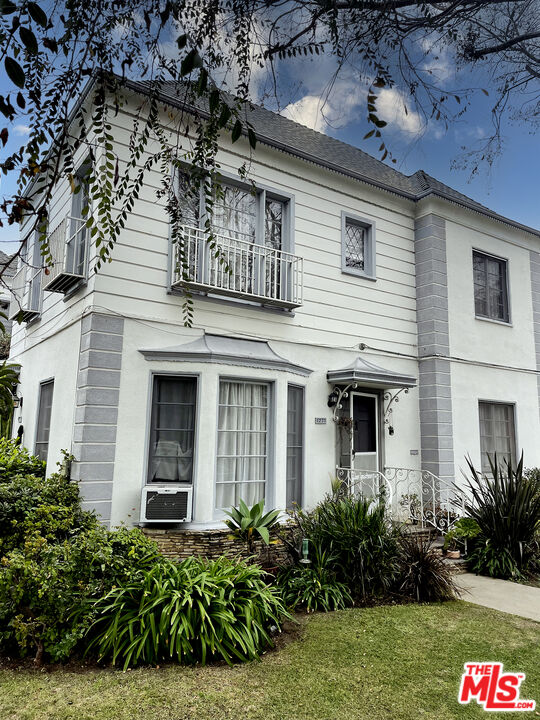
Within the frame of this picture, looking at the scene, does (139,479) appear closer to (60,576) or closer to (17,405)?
(60,576)

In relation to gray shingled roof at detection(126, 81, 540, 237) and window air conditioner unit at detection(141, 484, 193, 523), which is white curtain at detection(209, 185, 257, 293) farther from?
window air conditioner unit at detection(141, 484, 193, 523)

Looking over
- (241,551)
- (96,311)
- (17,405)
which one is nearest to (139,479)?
(241,551)

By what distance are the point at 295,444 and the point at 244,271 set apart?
120 inches

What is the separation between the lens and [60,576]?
4730mm

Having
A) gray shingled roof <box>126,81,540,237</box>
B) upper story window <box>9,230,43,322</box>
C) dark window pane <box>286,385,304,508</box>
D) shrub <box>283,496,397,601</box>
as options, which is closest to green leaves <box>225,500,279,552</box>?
shrub <box>283,496,397,601</box>

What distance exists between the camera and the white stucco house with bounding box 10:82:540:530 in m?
7.46

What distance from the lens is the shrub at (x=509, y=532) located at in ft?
25.7

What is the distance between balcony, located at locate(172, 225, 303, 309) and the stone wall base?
3532mm

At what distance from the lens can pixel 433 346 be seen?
1080 cm

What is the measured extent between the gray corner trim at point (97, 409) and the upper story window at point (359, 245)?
5026 millimetres

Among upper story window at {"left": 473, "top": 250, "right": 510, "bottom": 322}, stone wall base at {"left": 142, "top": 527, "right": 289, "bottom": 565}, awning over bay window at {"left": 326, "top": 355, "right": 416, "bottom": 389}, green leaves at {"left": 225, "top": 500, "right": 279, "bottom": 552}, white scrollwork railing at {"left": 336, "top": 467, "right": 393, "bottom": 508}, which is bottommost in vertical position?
stone wall base at {"left": 142, "top": 527, "right": 289, "bottom": 565}

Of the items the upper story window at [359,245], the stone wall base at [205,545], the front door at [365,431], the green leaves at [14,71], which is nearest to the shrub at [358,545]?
the stone wall base at [205,545]

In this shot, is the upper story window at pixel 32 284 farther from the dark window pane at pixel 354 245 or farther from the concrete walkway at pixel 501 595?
the concrete walkway at pixel 501 595

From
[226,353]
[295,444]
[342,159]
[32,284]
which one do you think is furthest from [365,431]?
[32,284]
